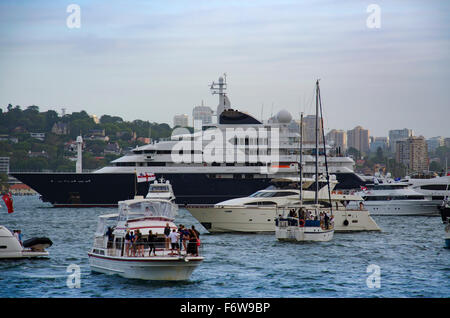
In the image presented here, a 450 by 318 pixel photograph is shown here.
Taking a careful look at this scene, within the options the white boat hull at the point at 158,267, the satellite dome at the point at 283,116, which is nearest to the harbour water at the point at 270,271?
the white boat hull at the point at 158,267

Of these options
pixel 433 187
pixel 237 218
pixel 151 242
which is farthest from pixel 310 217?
pixel 433 187

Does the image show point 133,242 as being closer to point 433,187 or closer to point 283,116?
point 433,187

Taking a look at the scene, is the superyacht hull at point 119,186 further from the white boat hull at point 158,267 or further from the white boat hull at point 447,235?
the white boat hull at point 158,267

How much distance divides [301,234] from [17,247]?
1594 centimetres

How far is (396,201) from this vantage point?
77.1m

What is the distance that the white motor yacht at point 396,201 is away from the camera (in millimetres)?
77250

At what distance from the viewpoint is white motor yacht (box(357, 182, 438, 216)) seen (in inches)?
3041

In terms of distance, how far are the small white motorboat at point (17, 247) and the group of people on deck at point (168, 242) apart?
8.33 meters

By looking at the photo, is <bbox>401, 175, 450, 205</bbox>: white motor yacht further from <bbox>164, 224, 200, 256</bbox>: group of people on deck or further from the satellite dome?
<bbox>164, 224, 200, 256</bbox>: group of people on deck

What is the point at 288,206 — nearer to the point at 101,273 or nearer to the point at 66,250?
Result: the point at 66,250

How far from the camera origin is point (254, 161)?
93.0 metres

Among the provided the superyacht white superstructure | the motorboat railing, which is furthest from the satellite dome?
the motorboat railing

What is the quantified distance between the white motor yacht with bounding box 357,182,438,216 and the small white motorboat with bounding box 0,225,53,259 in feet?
156
